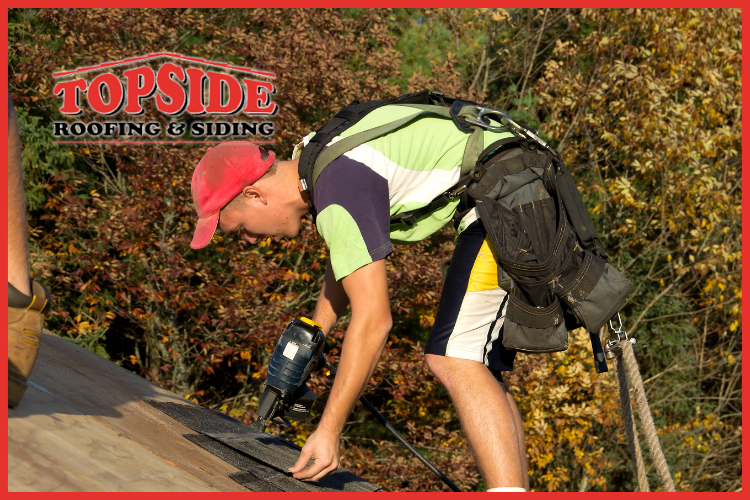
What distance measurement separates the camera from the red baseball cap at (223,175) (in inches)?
106

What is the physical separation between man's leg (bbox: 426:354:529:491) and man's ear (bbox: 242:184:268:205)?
88cm

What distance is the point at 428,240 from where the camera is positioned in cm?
699

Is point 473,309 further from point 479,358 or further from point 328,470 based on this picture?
point 328,470

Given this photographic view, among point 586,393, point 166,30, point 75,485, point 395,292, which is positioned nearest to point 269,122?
point 166,30

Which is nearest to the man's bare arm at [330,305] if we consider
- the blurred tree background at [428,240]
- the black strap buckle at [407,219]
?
the black strap buckle at [407,219]

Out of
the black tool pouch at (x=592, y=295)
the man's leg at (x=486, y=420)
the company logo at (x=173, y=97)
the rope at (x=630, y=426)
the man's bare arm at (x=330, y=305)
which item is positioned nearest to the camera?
the man's leg at (x=486, y=420)

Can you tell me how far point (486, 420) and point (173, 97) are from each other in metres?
4.69

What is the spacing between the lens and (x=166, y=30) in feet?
20.8

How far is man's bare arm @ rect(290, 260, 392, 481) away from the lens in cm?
231

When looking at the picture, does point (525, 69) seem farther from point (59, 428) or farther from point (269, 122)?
point (59, 428)

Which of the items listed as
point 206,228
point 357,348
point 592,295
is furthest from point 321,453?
point 592,295

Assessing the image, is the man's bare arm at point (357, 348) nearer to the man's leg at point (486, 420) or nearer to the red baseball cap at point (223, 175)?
the man's leg at point (486, 420)

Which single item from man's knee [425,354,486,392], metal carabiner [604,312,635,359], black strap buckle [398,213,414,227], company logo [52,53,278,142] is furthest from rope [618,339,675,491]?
company logo [52,53,278,142]

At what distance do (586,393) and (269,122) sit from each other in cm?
435
